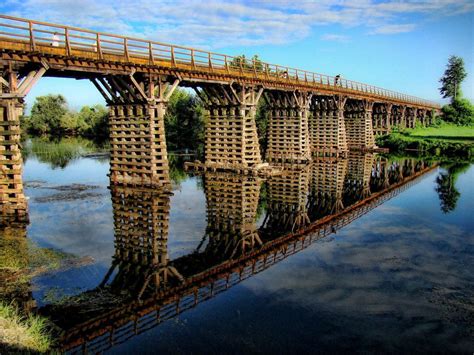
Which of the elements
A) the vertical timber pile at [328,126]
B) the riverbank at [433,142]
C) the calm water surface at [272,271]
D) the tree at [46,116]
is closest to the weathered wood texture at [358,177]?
the calm water surface at [272,271]

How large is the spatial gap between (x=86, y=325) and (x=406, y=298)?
7253 millimetres

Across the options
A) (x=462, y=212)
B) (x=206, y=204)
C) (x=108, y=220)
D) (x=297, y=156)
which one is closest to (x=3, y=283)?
(x=108, y=220)

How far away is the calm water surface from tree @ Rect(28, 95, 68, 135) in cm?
9819

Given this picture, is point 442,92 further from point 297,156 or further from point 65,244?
point 65,244

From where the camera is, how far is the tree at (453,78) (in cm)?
9844

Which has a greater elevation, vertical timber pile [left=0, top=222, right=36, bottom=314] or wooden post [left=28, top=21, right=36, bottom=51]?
wooden post [left=28, top=21, right=36, bottom=51]

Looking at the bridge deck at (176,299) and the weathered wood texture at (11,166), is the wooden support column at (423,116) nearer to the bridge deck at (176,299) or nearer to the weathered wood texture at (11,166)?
the bridge deck at (176,299)

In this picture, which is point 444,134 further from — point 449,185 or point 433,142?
point 449,185

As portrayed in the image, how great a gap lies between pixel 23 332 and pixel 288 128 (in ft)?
101

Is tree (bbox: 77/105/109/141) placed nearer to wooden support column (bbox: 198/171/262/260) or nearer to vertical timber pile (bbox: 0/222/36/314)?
wooden support column (bbox: 198/171/262/260)

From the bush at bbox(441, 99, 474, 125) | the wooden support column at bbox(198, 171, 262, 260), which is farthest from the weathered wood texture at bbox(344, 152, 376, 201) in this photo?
the bush at bbox(441, 99, 474, 125)

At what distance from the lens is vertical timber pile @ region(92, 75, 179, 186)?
23.0m

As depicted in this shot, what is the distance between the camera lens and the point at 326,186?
2598 cm

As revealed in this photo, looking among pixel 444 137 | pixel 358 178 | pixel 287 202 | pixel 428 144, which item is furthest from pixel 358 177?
pixel 444 137
